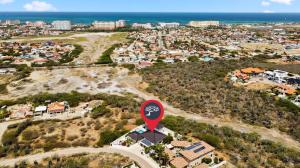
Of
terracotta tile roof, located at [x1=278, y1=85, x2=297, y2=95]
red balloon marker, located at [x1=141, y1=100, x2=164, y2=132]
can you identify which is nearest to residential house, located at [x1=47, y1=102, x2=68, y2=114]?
red balloon marker, located at [x1=141, y1=100, x2=164, y2=132]

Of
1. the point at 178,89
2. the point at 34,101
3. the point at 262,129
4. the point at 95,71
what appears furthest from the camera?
the point at 95,71

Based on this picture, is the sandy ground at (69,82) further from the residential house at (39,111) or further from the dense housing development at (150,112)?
the residential house at (39,111)

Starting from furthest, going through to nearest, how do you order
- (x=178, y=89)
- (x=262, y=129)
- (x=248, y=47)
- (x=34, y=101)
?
1. (x=248, y=47)
2. (x=178, y=89)
3. (x=34, y=101)
4. (x=262, y=129)

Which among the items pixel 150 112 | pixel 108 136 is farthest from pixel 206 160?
pixel 108 136

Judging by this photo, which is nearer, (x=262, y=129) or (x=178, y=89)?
(x=262, y=129)

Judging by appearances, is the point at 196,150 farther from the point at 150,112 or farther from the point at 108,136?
the point at 108,136

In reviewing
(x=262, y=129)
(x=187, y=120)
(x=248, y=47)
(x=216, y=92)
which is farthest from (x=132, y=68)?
(x=248, y=47)

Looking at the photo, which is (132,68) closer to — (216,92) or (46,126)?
(216,92)
